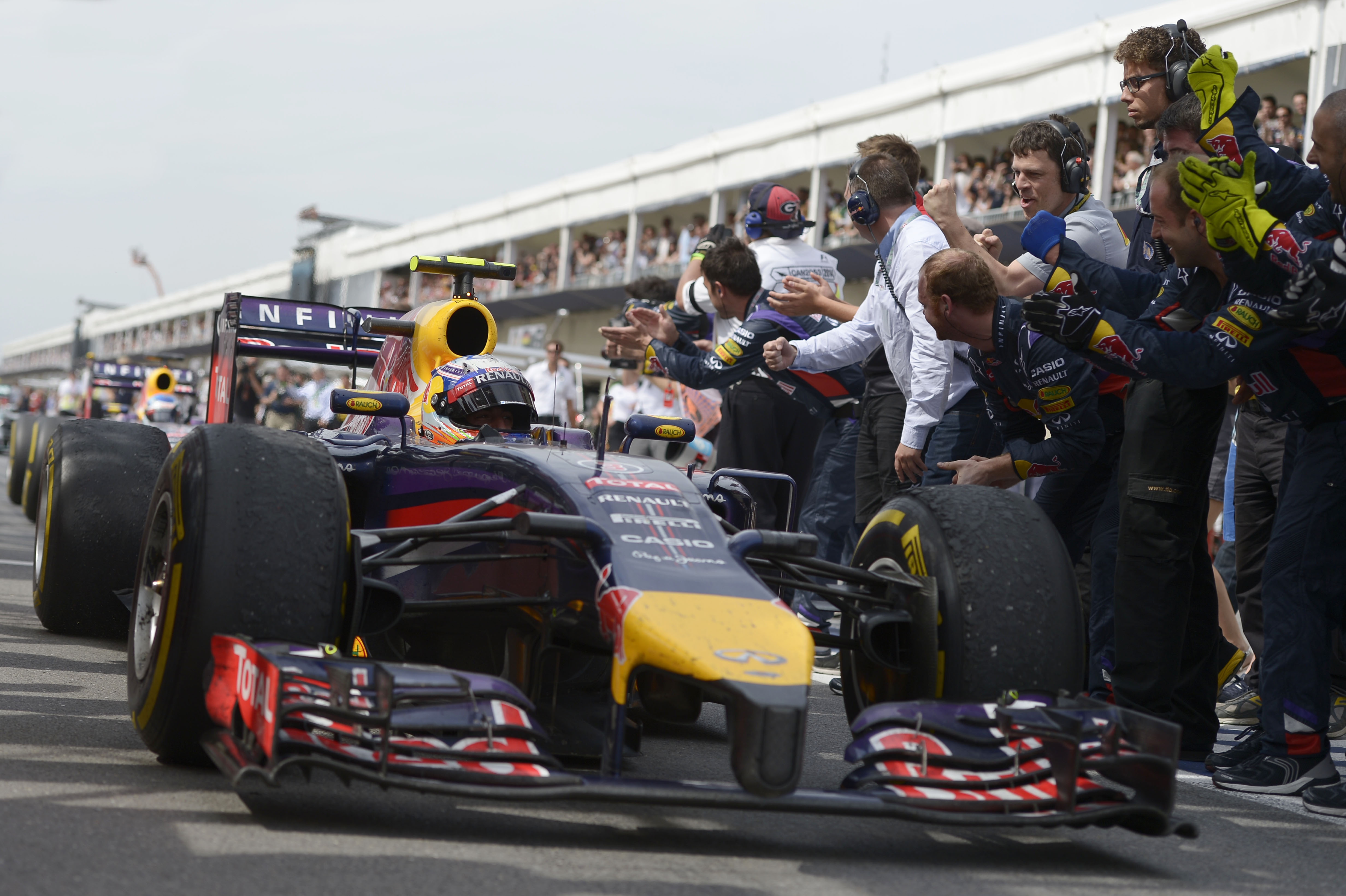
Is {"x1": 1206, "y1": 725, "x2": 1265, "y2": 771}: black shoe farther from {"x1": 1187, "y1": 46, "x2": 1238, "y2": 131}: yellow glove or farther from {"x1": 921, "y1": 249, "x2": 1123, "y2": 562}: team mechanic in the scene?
{"x1": 1187, "y1": 46, "x2": 1238, "y2": 131}: yellow glove

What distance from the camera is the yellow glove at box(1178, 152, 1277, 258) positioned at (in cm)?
387

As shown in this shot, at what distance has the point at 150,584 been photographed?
381 centimetres

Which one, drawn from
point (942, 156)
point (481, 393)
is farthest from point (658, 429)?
point (942, 156)

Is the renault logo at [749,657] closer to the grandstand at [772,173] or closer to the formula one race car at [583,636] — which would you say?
the formula one race car at [583,636]

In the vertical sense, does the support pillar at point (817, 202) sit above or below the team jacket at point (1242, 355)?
above

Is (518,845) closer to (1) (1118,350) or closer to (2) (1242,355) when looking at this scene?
(1) (1118,350)

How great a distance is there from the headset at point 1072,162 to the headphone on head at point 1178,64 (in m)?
0.36

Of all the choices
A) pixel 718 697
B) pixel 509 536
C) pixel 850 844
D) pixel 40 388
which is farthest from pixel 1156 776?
pixel 40 388

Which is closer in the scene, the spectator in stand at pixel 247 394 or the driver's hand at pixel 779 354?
the driver's hand at pixel 779 354

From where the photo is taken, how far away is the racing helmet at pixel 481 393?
4.93 meters

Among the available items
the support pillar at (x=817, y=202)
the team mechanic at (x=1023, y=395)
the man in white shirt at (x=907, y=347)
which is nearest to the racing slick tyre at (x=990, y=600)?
the team mechanic at (x=1023, y=395)

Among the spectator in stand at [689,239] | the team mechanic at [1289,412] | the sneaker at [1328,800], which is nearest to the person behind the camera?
the sneaker at [1328,800]

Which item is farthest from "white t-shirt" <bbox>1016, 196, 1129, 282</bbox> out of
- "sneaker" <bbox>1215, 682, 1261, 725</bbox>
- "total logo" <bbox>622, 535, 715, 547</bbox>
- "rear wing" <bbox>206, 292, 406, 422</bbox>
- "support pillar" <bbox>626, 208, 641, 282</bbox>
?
"support pillar" <bbox>626, 208, 641, 282</bbox>

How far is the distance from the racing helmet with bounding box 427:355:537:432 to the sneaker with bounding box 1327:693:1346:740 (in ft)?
10.0
